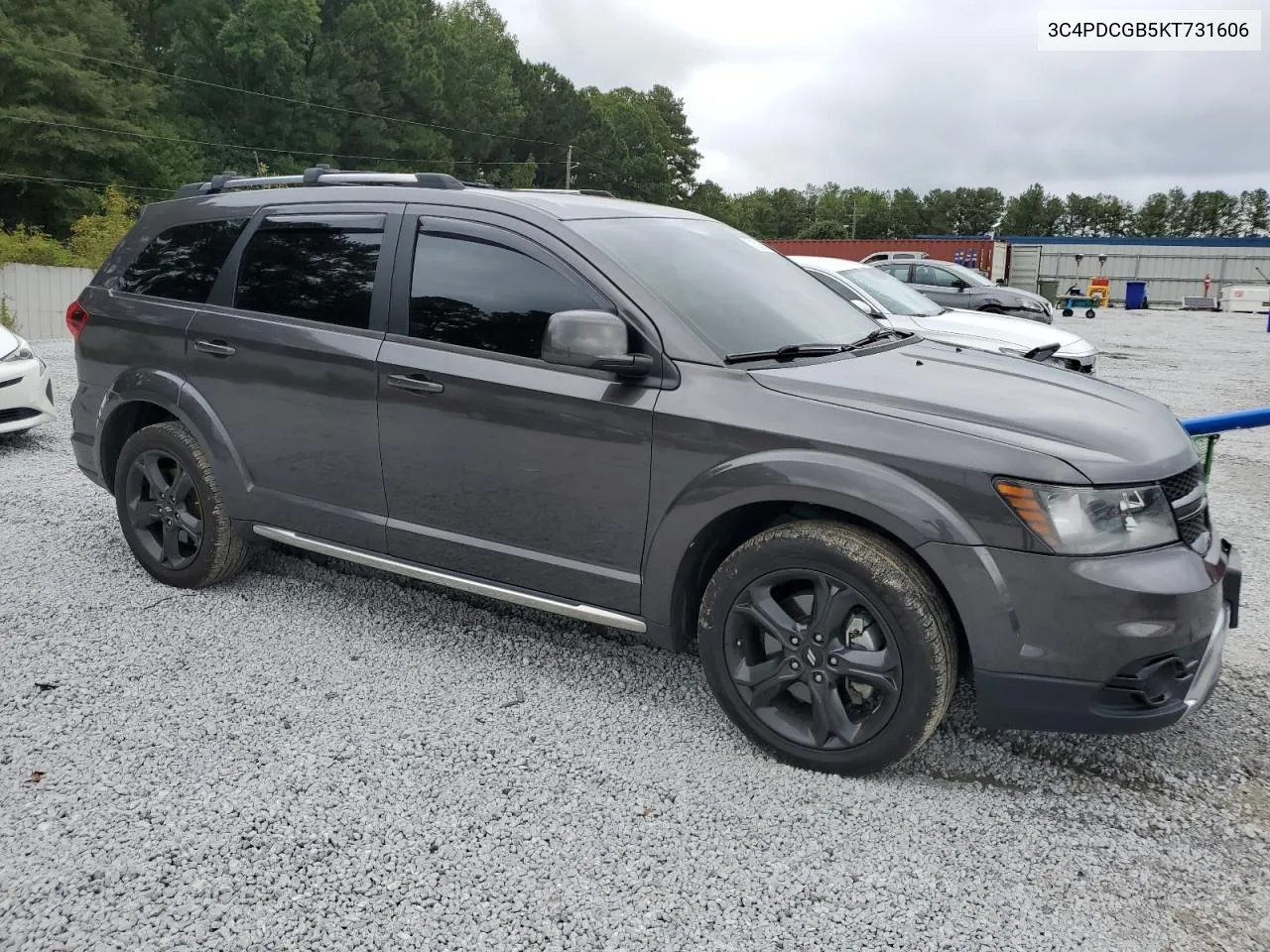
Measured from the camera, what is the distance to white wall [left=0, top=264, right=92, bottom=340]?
21.5 metres

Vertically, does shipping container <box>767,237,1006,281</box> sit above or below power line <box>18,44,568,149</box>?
below

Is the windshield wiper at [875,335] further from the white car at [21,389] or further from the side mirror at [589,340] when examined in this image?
the white car at [21,389]

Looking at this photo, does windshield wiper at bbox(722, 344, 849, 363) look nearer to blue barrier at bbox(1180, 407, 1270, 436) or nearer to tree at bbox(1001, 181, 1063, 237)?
blue barrier at bbox(1180, 407, 1270, 436)

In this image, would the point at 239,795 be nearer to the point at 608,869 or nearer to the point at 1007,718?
the point at 608,869

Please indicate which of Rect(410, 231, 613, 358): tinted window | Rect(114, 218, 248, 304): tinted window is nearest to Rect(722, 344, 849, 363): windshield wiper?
Rect(410, 231, 613, 358): tinted window

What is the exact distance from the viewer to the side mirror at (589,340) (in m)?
3.15

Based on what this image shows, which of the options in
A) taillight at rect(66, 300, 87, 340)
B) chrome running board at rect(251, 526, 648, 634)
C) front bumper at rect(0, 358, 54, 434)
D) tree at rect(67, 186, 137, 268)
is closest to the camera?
chrome running board at rect(251, 526, 648, 634)

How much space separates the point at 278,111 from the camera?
56.8m

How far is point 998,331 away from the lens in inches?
406

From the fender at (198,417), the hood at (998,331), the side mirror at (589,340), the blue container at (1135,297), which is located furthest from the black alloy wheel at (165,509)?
the blue container at (1135,297)

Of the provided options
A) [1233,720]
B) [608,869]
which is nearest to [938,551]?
[608,869]

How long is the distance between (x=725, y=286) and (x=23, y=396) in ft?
21.4

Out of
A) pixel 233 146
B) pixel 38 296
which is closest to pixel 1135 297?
pixel 38 296

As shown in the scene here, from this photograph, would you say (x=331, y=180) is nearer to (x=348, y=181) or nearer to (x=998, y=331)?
(x=348, y=181)
